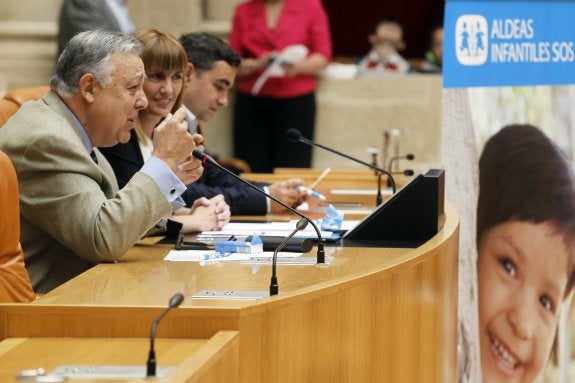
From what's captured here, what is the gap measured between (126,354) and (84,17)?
4927 millimetres

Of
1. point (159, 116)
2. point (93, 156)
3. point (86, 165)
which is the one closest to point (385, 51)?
point (159, 116)

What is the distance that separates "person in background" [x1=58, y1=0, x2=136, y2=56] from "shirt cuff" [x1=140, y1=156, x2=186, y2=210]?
3.69 m

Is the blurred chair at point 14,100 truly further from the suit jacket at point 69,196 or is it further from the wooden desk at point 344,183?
the wooden desk at point 344,183

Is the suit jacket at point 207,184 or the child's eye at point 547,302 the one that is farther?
the child's eye at point 547,302

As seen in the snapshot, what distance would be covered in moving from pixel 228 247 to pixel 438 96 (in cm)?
559

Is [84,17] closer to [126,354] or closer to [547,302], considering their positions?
[547,302]

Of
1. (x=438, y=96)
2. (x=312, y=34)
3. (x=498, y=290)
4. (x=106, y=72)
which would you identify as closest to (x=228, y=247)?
(x=106, y=72)

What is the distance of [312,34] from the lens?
29.2 feet

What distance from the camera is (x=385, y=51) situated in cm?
1024

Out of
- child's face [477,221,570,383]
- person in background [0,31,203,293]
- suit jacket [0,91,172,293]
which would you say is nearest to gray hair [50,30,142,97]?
person in background [0,31,203,293]

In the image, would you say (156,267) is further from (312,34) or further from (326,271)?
(312,34)

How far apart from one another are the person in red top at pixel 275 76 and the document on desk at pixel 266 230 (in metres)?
3.95

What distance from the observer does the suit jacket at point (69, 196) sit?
385 centimetres

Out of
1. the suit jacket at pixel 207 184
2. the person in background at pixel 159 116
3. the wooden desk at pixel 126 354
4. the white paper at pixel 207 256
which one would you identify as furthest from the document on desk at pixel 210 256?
the wooden desk at pixel 126 354
